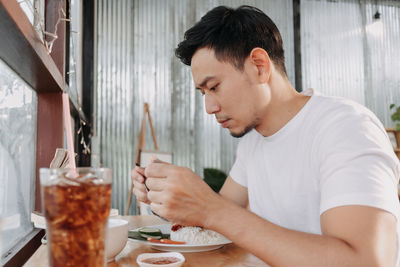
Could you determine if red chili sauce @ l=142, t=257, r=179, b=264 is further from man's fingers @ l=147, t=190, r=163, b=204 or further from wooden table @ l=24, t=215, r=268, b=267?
man's fingers @ l=147, t=190, r=163, b=204

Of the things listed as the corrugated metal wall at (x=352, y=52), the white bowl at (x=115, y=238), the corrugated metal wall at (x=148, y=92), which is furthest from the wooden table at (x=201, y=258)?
the corrugated metal wall at (x=352, y=52)

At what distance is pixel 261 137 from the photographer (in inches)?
61.6

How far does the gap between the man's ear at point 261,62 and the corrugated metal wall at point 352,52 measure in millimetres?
4351

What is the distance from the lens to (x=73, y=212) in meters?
0.66

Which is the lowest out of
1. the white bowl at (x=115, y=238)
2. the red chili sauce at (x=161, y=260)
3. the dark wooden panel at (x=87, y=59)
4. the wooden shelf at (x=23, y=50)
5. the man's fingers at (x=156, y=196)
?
the red chili sauce at (x=161, y=260)

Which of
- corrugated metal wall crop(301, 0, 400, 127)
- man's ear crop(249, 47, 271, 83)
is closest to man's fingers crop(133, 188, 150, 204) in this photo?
man's ear crop(249, 47, 271, 83)

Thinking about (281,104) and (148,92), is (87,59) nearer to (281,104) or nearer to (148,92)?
(148,92)

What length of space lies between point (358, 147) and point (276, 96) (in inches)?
19.4

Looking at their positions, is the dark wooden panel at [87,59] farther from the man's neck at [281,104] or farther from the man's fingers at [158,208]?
the man's fingers at [158,208]

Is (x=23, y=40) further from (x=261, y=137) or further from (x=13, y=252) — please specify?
(x=261, y=137)

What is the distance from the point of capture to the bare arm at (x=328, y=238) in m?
0.85

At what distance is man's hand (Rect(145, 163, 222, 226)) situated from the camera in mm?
929

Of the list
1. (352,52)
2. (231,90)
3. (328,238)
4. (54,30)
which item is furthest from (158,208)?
(352,52)

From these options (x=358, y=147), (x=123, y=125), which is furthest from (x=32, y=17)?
(x=123, y=125)
